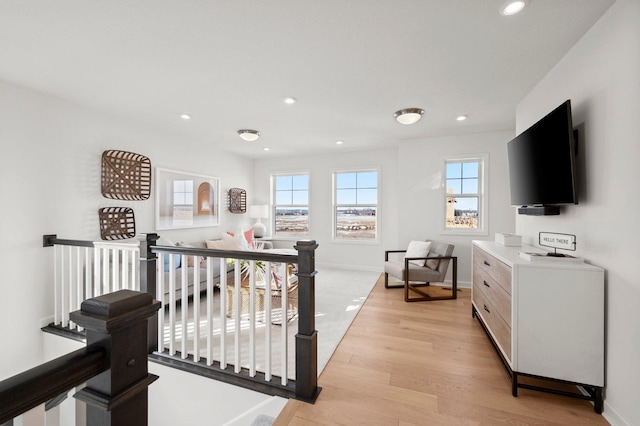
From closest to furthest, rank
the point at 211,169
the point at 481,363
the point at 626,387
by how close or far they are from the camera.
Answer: the point at 626,387 → the point at 481,363 → the point at 211,169

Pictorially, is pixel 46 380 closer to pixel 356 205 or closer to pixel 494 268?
pixel 494 268

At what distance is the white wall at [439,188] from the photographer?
4.27 m

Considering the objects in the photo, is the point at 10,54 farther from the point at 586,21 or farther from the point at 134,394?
the point at 586,21

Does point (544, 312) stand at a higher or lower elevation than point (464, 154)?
lower

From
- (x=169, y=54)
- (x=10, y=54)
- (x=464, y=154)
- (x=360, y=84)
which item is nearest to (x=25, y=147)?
(x=10, y=54)

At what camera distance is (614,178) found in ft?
5.53

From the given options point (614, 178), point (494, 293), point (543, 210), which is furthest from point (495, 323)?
point (614, 178)

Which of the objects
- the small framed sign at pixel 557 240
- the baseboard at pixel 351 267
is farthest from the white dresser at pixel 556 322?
the baseboard at pixel 351 267

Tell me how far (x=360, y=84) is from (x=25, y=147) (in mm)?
3394

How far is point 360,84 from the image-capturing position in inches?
106

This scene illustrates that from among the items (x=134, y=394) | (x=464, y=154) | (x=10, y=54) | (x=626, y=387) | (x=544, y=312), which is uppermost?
(x=10, y=54)

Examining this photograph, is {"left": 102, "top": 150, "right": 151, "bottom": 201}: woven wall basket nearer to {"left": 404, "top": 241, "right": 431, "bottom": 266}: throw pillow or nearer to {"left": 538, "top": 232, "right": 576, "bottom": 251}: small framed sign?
{"left": 404, "top": 241, "right": 431, "bottom": 266}: throw pillow

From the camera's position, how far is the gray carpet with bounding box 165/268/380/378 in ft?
8.11

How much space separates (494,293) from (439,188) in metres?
2.54
